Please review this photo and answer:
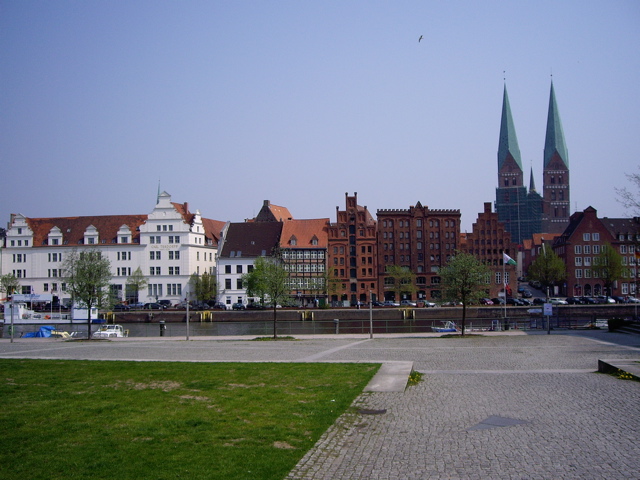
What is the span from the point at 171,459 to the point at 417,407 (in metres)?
6.80

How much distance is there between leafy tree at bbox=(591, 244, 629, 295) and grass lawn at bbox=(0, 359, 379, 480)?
92.5 meters

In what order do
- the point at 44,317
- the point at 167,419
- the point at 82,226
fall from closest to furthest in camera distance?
the point at 167,419
the point at 44,317
the point at 82,226

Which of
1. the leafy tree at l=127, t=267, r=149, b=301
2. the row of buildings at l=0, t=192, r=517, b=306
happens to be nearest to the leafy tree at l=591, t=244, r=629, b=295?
the row of buildings at l=0, t=192, r=517, b=306

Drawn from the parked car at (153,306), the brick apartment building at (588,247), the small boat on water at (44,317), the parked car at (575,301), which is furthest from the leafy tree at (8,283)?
the brick apartment building at (588,247)

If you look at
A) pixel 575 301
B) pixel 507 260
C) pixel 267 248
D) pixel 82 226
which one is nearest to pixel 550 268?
pixel 575 301

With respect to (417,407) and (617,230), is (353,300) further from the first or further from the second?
(417,407)

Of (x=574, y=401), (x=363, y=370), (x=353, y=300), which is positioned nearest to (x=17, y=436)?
(x=363, y=370)

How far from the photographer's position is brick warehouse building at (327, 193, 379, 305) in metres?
101

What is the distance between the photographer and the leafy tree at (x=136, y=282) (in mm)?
95375

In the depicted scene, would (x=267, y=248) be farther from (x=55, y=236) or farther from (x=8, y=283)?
(x=8, y=283)

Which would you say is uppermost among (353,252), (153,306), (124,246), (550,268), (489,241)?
(489,241)

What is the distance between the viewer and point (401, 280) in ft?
326

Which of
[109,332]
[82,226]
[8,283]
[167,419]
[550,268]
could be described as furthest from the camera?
[550,268]

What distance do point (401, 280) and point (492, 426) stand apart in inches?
3416
